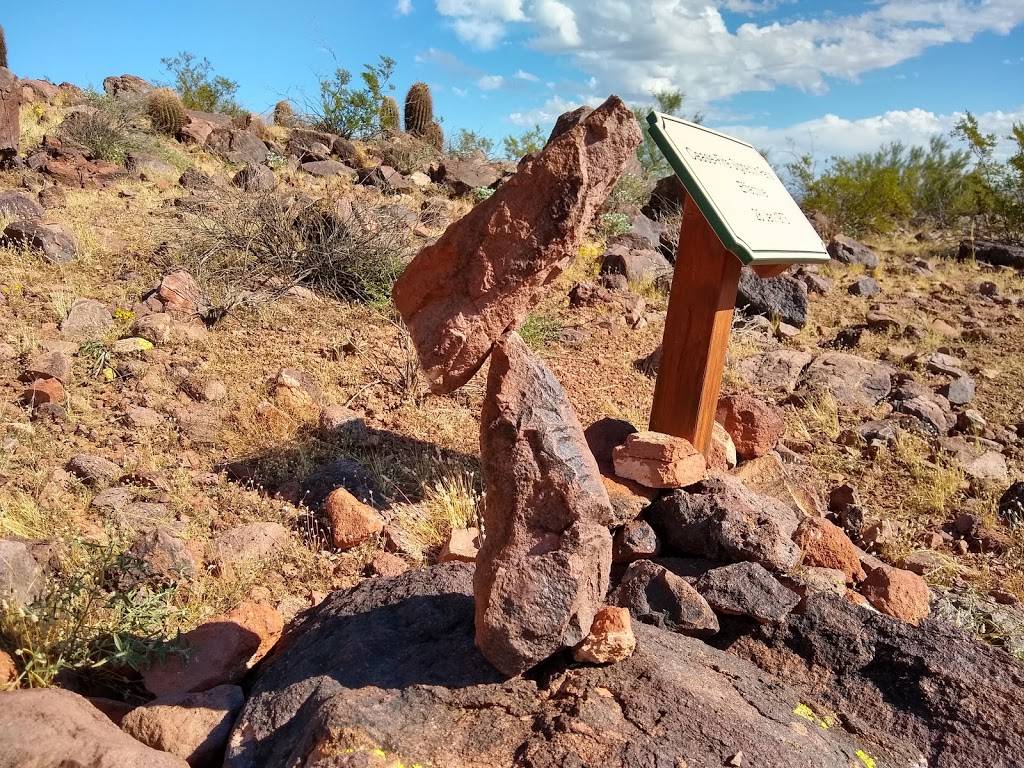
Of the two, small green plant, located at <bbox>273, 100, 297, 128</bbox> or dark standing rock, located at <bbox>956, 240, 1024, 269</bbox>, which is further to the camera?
small green plant, located at <bbox>273, 100, 297, 128</bbox>

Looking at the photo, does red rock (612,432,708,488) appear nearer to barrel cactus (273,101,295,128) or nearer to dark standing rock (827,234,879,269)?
dark standing rock (827,234,879,269)

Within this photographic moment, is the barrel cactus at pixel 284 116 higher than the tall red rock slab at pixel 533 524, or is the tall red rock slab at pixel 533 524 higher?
the barrel cactus at pixel 284 116

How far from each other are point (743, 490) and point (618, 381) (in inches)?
101

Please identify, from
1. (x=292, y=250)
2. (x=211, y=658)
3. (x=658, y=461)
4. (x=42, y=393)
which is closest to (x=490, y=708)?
(x=211, y=658)

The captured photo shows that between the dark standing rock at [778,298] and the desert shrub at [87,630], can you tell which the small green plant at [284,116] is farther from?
the desert shrub at [87,630]

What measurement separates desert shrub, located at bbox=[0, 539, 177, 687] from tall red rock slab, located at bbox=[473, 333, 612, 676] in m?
1.14

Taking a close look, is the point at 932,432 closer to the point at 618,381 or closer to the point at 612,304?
the point at 618,381

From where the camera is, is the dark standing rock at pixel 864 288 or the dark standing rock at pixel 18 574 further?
the dark standing rock at pixel 864 288

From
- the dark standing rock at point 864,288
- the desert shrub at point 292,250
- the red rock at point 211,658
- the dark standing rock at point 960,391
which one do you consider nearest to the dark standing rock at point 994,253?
the dark standing rock at point 864,288

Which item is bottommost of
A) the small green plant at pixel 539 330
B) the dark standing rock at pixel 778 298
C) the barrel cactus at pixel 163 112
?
the small green plant at pixel 539 330

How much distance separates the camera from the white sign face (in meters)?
3.26

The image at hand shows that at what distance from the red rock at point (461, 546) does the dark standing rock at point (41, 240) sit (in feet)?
17.7

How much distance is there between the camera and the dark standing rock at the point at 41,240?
23.0ft

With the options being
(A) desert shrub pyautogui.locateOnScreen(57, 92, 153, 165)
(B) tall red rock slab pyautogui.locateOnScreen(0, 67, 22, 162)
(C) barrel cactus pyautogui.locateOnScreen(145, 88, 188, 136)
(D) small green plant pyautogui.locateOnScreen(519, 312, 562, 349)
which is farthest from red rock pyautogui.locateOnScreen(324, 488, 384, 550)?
(C) barrel cactus pyautogui.locateOnScreen(145, 88, 188, 136)
